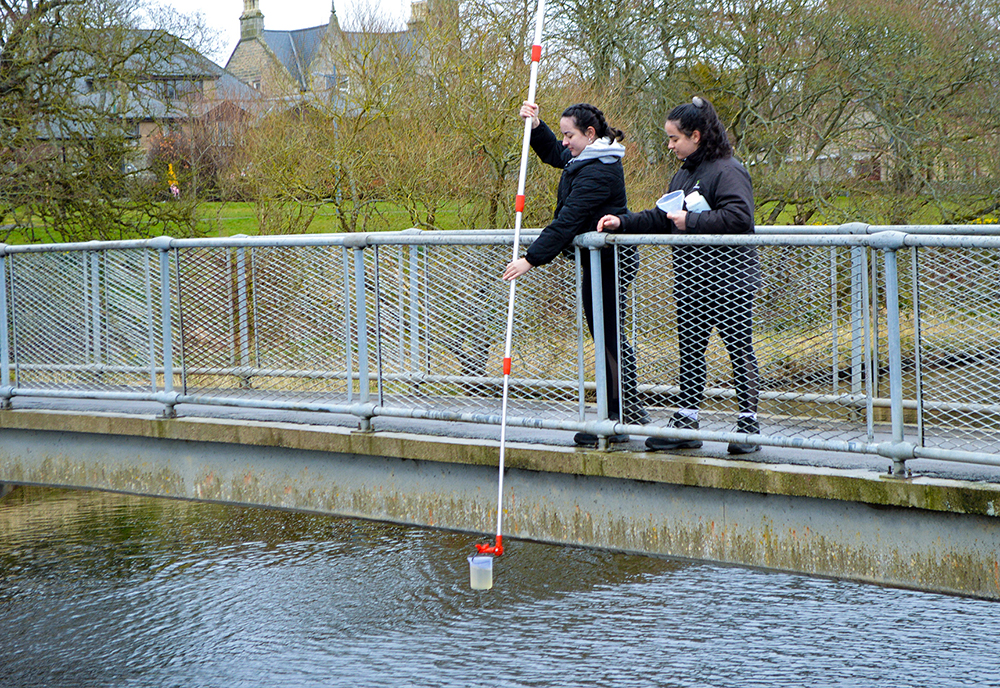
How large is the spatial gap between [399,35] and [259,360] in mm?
12135

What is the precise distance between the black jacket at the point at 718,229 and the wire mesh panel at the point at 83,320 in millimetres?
3691

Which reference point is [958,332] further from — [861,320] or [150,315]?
[150,315]

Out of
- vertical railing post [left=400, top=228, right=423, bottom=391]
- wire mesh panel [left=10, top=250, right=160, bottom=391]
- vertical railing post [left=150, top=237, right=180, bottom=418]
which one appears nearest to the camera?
vertical railing post [left=400, top=228, right=423, bottom=391]

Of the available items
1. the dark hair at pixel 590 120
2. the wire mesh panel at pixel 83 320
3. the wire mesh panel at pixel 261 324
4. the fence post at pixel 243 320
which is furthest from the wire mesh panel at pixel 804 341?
the wire mesh panel at pixel 83 320

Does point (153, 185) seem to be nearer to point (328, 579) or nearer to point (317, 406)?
point (328, 579)

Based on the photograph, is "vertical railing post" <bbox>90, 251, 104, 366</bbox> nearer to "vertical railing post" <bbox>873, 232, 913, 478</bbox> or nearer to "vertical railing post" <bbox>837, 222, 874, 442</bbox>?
"vertical railing post" <bbox>837, 222, 874, 442</bbox>

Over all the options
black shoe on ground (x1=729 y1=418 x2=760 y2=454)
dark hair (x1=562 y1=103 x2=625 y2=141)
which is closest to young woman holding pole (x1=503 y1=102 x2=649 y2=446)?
dark hair (x1=562 y1=103 x2=625 y2=141)

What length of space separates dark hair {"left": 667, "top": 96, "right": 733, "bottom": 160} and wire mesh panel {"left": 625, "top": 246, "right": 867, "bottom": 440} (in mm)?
470

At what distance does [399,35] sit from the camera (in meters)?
18.2

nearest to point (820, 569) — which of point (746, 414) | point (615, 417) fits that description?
point (746, 414)

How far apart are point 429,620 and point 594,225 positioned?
479cm

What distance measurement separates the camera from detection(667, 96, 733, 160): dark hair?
5219 millimetres

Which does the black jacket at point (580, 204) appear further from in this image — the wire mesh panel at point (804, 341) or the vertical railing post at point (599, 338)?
the wire mesh panel at point (804, 341)

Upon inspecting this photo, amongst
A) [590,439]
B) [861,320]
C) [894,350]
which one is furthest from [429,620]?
[894,350]
